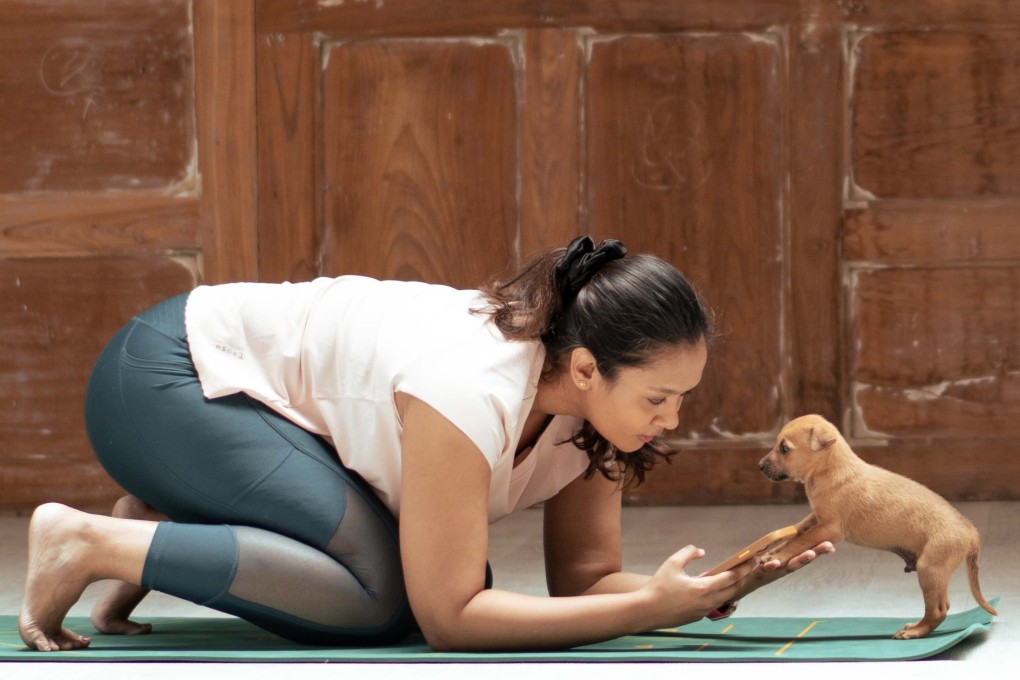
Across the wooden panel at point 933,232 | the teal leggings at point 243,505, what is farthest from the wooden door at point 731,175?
the teal leggings at point 243,505

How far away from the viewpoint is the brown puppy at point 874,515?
6.11ft

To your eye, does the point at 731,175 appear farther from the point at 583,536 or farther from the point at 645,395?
the point at 645,395

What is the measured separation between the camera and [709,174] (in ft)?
12.3

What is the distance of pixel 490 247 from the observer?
378 cm

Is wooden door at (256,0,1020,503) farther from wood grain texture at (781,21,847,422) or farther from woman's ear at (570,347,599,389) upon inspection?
woman's ear at (570,347,599,389)

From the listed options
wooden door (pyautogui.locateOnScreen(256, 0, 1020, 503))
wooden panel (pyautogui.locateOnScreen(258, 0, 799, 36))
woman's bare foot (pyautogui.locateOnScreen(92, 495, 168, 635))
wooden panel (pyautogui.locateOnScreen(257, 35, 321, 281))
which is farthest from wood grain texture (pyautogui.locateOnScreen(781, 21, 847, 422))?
woman's bare foot (pyautogui.locateOnScreen(92, 495, 168, 635))

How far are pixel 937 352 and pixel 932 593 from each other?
2.01 m

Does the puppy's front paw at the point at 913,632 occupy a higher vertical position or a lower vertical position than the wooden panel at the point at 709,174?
lower

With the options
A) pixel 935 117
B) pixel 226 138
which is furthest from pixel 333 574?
pixel 935 117

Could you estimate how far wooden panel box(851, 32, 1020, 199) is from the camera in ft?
12.1

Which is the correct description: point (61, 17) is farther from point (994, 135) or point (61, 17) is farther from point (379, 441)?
point (994, 135)

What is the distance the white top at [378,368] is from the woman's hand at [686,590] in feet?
0.94

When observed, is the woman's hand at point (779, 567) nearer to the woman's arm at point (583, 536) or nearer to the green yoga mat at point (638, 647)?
the green yoga mat at point (638, 647)

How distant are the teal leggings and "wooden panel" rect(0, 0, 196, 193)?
70.8 inches
